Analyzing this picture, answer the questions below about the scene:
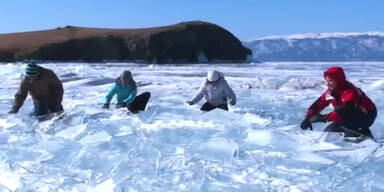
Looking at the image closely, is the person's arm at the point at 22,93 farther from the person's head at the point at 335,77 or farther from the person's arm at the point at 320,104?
the person's head at the point at 335,77

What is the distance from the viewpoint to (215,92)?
7934 millimetres

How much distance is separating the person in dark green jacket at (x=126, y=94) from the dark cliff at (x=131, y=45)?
47.9 metres

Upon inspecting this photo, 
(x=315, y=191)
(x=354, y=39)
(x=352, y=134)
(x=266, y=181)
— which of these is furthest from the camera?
(x=354, y=39)

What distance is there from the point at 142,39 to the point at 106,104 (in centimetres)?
5763

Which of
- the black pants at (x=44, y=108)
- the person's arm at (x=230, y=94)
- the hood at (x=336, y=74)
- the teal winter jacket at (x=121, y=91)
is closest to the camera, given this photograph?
the hood at (x=336, y=74)

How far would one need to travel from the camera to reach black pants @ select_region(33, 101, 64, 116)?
293 inches

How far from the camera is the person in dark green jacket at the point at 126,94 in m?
8.16

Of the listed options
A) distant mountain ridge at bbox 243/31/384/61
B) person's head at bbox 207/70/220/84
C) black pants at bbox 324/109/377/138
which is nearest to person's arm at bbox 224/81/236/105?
person's head at bbox 207/70/220/84

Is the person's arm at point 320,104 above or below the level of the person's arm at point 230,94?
above

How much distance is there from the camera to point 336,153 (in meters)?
4.81

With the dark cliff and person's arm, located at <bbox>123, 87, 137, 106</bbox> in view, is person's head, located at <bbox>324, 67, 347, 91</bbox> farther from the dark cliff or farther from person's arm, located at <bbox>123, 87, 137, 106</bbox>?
the dark cliff

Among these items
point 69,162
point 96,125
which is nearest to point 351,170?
point 69,162

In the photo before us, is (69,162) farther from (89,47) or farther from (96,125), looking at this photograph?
(89,47)

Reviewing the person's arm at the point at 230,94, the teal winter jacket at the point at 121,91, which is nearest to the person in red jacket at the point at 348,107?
A: the person's arm at the point at 230,94
